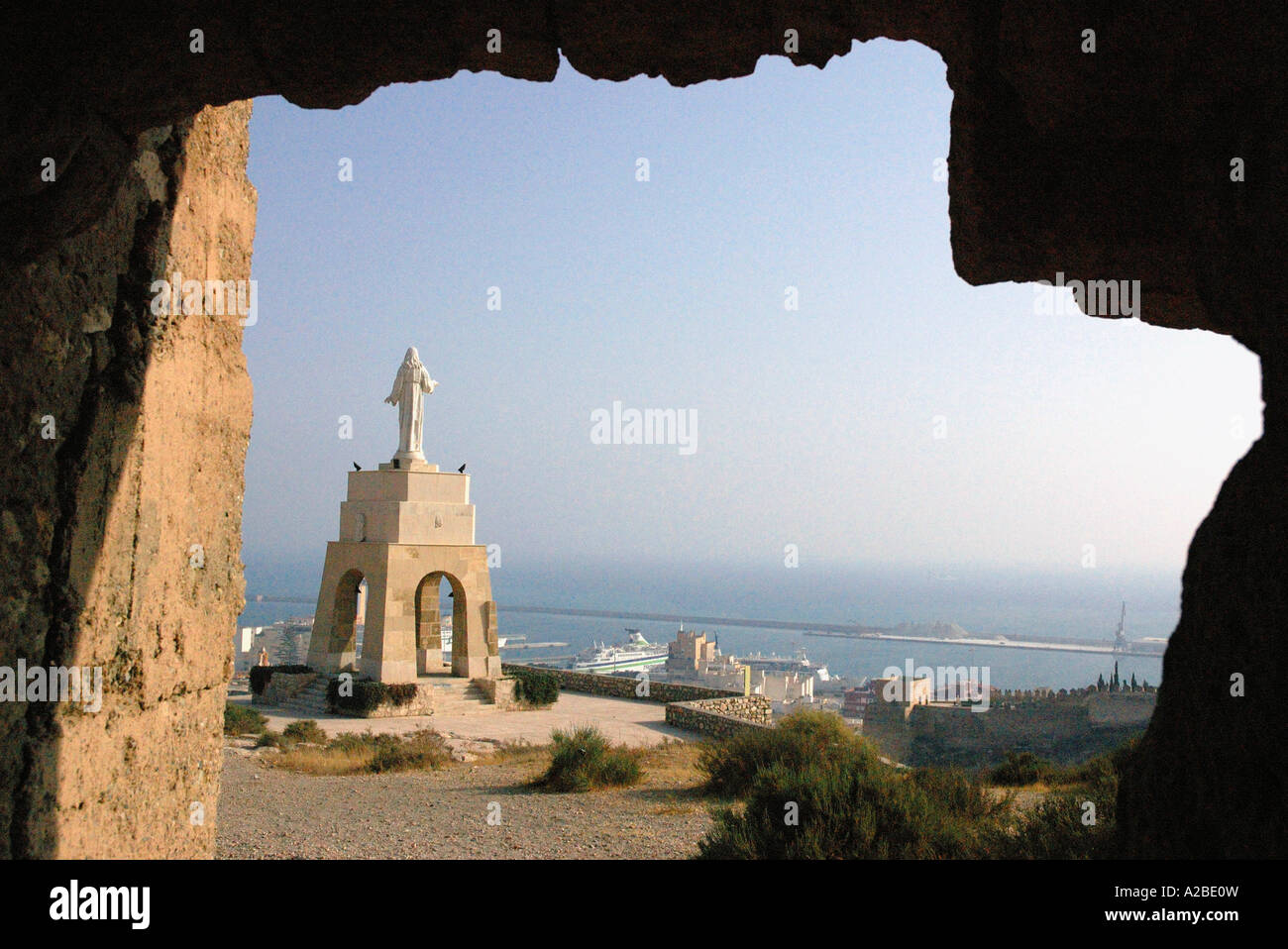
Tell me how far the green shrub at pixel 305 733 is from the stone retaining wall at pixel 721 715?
22.3ft

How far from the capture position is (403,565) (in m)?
20.1

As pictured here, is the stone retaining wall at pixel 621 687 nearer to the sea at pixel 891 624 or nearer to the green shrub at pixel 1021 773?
the green shrub at pixel 1021 773

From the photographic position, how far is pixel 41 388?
10.7 ft

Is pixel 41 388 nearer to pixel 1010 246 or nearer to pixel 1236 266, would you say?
pixel 1010 246

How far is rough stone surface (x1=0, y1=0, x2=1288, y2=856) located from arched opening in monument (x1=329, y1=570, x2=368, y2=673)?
1729 cm

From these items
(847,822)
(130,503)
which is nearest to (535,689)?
(847,822)

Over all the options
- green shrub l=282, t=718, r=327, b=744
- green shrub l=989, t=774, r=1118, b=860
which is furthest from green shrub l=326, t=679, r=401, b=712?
green shrub l=989, t=774, r=1118, b=860

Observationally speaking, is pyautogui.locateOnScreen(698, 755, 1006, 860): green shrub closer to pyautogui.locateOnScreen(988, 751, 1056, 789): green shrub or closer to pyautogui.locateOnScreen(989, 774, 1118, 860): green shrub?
pyautogui.locateOnScreen(989, 774, 1118, 860): green shrub

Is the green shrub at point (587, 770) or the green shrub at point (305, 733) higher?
the green shrub at point (587, 770)

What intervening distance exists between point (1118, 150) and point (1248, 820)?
1.75 m

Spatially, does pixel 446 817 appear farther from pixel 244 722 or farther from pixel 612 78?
pixel 612 78

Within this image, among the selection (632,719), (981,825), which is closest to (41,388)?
(981,825)

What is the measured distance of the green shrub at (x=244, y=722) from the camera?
1628cm

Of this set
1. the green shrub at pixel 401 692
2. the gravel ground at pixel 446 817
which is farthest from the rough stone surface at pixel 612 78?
the green shrub at pixel 401 692
